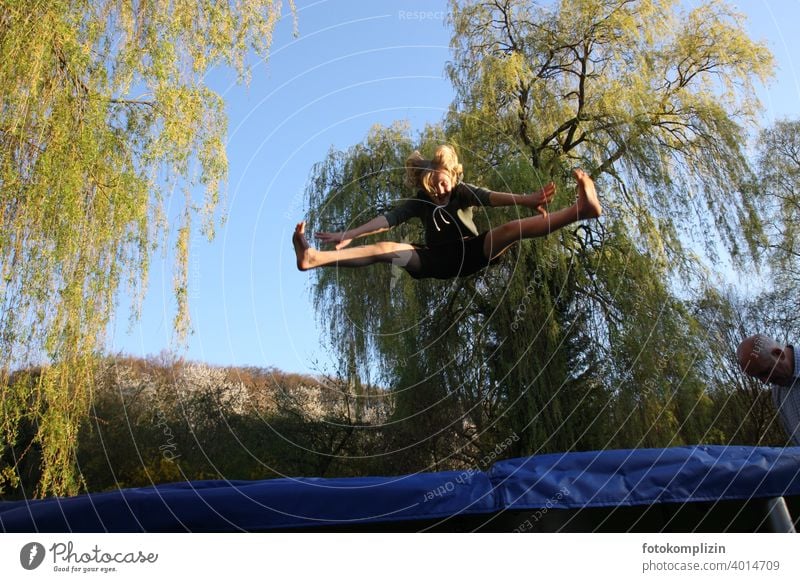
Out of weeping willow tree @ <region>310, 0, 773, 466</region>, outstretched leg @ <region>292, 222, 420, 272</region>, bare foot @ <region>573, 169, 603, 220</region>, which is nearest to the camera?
bare foot @ <region>573, 169, 603, 220</region>

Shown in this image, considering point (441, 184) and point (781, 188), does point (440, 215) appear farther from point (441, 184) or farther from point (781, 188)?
point (781, 188)

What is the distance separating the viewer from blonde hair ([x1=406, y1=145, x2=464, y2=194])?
492cm

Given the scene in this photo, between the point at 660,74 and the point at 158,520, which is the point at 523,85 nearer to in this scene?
the point at 660,74

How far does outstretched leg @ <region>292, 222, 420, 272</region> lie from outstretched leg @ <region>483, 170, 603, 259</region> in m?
0.59

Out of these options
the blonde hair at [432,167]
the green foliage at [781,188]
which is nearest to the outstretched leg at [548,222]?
the blonde hair at [432,167]

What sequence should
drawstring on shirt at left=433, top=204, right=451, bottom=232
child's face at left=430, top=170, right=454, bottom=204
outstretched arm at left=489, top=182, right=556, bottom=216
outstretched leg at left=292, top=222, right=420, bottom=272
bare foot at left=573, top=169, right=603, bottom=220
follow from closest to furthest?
1. bare foot at left=573, top=169, right=603, bottom=220
2. outstretched leg at left=292, top=222, right=420, bottom=272
3. outstretched arm at left=489, top=182, right=556, bottom=216
4. child's face at left=430, top=170, right=454, bottom=204
5. drawstring on shirt at left=433, top=204, right=451, bottom=232

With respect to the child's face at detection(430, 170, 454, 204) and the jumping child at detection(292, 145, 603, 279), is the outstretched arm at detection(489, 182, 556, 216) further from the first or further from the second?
the child's face at detection(430, 170, 454, 204)

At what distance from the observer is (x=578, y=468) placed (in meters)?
3.98

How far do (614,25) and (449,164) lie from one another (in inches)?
330

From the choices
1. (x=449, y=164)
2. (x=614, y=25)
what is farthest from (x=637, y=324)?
(x=449, y=164)

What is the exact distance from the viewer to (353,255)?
14.3 feet

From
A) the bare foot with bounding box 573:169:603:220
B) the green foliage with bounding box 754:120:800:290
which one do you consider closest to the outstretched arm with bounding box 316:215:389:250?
the bare foot with bounding box 573:169:603:220

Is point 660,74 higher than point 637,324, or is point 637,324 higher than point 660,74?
point 660,74

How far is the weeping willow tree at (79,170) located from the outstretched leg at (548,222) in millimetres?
3387
